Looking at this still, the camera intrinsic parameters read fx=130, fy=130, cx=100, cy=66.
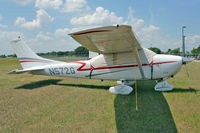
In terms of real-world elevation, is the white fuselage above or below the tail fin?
below

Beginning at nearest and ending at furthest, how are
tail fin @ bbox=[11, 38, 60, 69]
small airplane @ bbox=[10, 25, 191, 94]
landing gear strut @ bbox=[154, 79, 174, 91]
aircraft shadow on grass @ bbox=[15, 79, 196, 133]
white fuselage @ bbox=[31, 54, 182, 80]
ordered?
aircraft shadow on grass @ bbox=[15, 79, 196, 133], small airplane @ bbox=[10, 25, 191, 94], white fuselage @ bbox=[31, 54, 182, 80], landing gear strut @ bbox=[154, 79, 174, 91], tail fin @ bbox=[11, 38, 60, 69]

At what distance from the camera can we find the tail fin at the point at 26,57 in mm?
7534

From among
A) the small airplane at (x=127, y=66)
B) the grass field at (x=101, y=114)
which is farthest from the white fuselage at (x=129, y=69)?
the grass field at (x=101, y=114)

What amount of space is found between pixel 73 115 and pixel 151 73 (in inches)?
139

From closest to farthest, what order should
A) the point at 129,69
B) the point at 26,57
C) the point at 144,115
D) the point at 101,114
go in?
1. the point at 144,115
2. the point at 101,114
3. the point at 129,69
4. the point at 26,57

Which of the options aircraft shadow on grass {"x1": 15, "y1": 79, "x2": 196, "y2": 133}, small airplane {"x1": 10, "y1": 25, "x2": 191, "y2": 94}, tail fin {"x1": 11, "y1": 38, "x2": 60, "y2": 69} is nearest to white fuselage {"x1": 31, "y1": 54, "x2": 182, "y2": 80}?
small airplane {"x1": 10, "y1": 25, "x2": 191, "y2": 94}

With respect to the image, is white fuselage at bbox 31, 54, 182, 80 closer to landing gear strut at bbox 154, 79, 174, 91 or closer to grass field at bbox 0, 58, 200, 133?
landing gear strut at bbox 154, 79, 174, 91

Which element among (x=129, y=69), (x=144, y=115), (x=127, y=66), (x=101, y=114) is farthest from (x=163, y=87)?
(x=101, y=114)

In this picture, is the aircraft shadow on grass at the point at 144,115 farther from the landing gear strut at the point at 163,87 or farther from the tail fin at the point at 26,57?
the tail fin at the point at 26,57

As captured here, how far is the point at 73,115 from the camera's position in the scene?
3.64 meters

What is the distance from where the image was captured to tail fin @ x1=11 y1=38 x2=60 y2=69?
7.53m

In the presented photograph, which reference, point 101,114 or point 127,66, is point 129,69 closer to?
point 127,66

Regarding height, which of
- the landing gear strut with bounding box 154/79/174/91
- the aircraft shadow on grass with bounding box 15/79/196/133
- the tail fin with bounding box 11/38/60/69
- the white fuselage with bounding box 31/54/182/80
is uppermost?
the tail fin with bounding box 11/38/60/69

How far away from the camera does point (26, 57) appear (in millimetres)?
7668
